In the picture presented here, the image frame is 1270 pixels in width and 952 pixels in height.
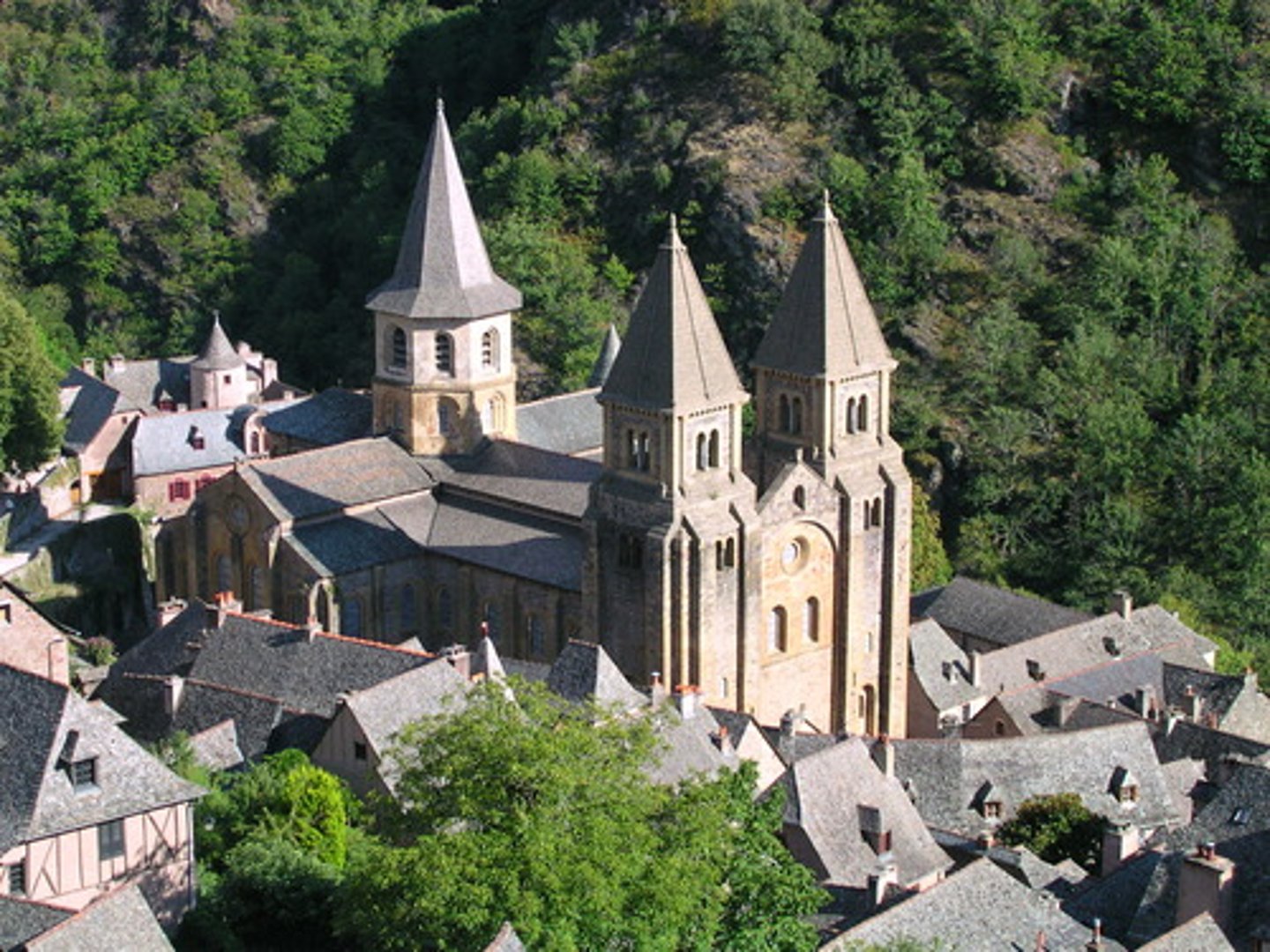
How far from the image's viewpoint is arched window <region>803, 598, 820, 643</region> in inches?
2454

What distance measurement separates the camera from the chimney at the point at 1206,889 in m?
47.9

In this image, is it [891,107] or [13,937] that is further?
[891,107]

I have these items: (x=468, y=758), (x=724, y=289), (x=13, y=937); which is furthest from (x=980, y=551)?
(x=13, y=937)

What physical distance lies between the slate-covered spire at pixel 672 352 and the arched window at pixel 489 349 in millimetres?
11397

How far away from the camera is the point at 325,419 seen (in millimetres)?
76500

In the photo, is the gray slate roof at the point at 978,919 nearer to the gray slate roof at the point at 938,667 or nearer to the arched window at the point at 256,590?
the gray slate roof at the point at 938,667

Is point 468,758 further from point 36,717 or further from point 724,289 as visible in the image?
point 724,289

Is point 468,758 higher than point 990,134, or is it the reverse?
point 990,134

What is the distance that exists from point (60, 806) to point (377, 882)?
6.16 metres

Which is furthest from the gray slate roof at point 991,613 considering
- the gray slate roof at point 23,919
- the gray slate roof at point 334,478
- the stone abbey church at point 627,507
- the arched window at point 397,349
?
the gray slate roof at point 23,919

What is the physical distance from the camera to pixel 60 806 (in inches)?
1689

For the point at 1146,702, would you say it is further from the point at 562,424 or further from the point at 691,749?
the point at 562,424

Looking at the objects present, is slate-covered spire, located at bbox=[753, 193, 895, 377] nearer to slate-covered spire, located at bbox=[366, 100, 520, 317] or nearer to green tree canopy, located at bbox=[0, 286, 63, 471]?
slate-covered spire, located at bbox=[366, 100, 520, 317]

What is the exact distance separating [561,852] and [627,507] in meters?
18.7
